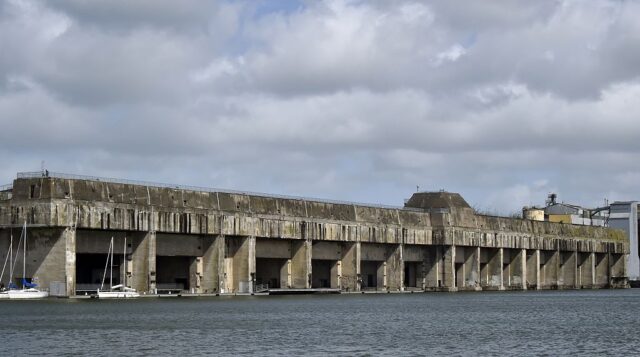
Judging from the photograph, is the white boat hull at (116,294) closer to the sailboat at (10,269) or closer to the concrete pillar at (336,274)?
the sailboat at (10,269)

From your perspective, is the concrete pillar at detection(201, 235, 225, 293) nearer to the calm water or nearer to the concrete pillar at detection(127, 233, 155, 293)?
the concrete pillar at detection(127, 233, 155, 293)

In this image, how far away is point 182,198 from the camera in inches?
4560

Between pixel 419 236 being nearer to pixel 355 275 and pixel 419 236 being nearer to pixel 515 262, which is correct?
pixel 355 275

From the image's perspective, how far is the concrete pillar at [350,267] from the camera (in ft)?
456

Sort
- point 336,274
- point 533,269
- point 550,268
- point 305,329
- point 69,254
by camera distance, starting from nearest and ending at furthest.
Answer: point 305,329 < point 69,254 < point 336,274 < point 533,269 < point 550,268

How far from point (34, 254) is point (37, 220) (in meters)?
3.86

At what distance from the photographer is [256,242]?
126938 millimetres

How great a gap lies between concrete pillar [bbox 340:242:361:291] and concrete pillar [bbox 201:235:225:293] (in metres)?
24.1

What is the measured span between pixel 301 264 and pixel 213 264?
1484 cm

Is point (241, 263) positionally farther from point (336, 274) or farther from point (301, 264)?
point (336, 274)

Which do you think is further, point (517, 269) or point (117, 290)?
point (517, 269)

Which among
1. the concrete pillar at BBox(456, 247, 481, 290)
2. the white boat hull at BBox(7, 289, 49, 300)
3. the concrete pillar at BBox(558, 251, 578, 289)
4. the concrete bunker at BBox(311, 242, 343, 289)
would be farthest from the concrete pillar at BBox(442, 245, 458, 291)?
the white boat hull at BBox(7, 289, 49, 300)

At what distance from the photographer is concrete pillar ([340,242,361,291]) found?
139125mm

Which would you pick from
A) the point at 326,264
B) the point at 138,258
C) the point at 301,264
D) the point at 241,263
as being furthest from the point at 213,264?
the point at 326,264
